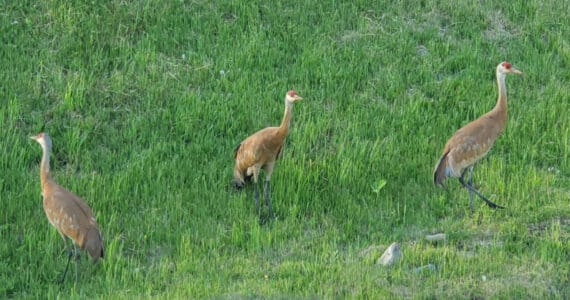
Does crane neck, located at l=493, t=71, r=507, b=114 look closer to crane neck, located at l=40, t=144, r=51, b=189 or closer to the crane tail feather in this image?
the crane tail feather

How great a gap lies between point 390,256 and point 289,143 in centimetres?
287

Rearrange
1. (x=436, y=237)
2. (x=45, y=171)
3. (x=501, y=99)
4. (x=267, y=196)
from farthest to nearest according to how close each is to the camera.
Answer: (x=501, y=99)
(x=267, y=196)
(x=436, y=237)
(x=45, y=171)

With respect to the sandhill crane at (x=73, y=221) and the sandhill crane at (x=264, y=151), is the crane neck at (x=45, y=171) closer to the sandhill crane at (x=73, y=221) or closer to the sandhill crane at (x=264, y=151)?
the sandhill crane at (x=73, y=221)

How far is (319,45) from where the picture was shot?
1245 cm

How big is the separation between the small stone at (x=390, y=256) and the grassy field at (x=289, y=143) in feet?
0.31

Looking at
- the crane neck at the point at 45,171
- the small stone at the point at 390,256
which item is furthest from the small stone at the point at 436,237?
the crane neck at the point at 45,171

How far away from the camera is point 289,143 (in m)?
10.8

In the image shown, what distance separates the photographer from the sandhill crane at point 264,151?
9.50 metres

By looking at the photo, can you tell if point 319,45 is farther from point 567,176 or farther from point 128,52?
point 567,176

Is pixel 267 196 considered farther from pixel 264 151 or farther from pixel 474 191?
pixel 474 191

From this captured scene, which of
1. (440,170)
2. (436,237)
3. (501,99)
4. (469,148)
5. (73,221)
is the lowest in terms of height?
(436,237)

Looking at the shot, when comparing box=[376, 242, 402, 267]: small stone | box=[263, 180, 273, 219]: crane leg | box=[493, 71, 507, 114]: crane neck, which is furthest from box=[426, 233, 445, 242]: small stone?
box=[493, 71, 507, 114]: crane neck

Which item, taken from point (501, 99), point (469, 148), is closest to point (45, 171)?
point (469, 148)

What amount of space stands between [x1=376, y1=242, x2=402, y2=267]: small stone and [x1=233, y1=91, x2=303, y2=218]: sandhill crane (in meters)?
1.53
